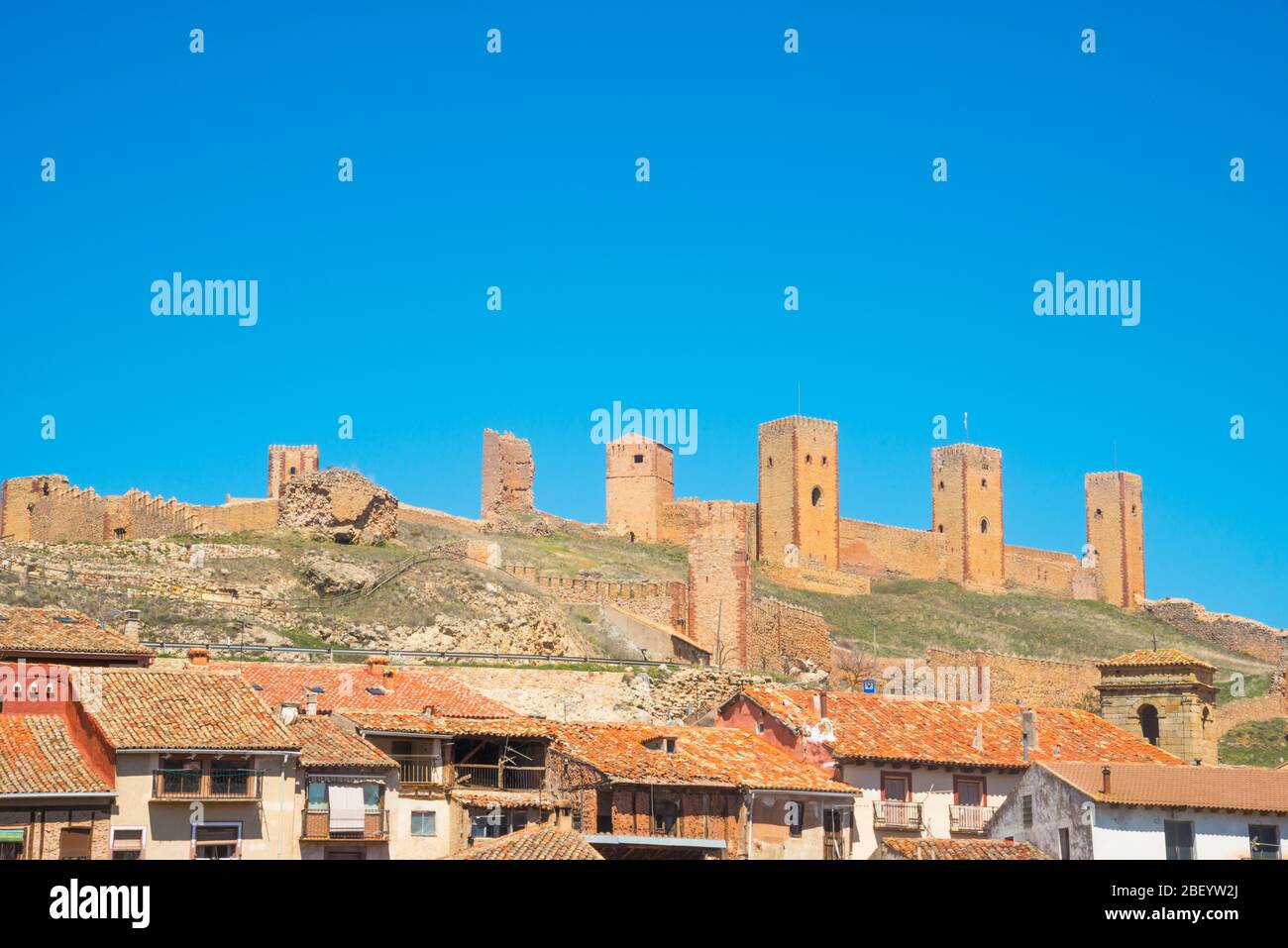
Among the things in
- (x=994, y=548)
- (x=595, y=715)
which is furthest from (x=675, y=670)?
(x=994, y=548)

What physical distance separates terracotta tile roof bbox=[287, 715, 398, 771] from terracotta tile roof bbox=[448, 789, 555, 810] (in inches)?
71.0

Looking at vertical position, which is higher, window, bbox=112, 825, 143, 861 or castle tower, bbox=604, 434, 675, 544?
castle tower, bbox=604, 434, 675, 544

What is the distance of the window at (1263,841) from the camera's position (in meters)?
Answer: 34.8

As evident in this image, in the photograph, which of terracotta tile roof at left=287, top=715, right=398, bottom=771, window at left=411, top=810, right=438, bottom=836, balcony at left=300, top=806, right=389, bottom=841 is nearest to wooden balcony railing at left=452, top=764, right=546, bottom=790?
window at left=411, top=810, right=438, bottom=836

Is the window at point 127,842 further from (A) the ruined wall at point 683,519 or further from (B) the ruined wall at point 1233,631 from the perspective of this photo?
(B) the ruined wall at point 1233,631

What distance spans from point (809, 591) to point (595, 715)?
1962 inches

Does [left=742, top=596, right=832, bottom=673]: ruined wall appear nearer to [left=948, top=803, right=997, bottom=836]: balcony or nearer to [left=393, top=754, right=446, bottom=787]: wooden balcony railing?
[left=948, top=803, right=997, bottom=836]: balcony

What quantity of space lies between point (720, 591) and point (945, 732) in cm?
2102

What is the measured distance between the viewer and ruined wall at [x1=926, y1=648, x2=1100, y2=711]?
229ft
